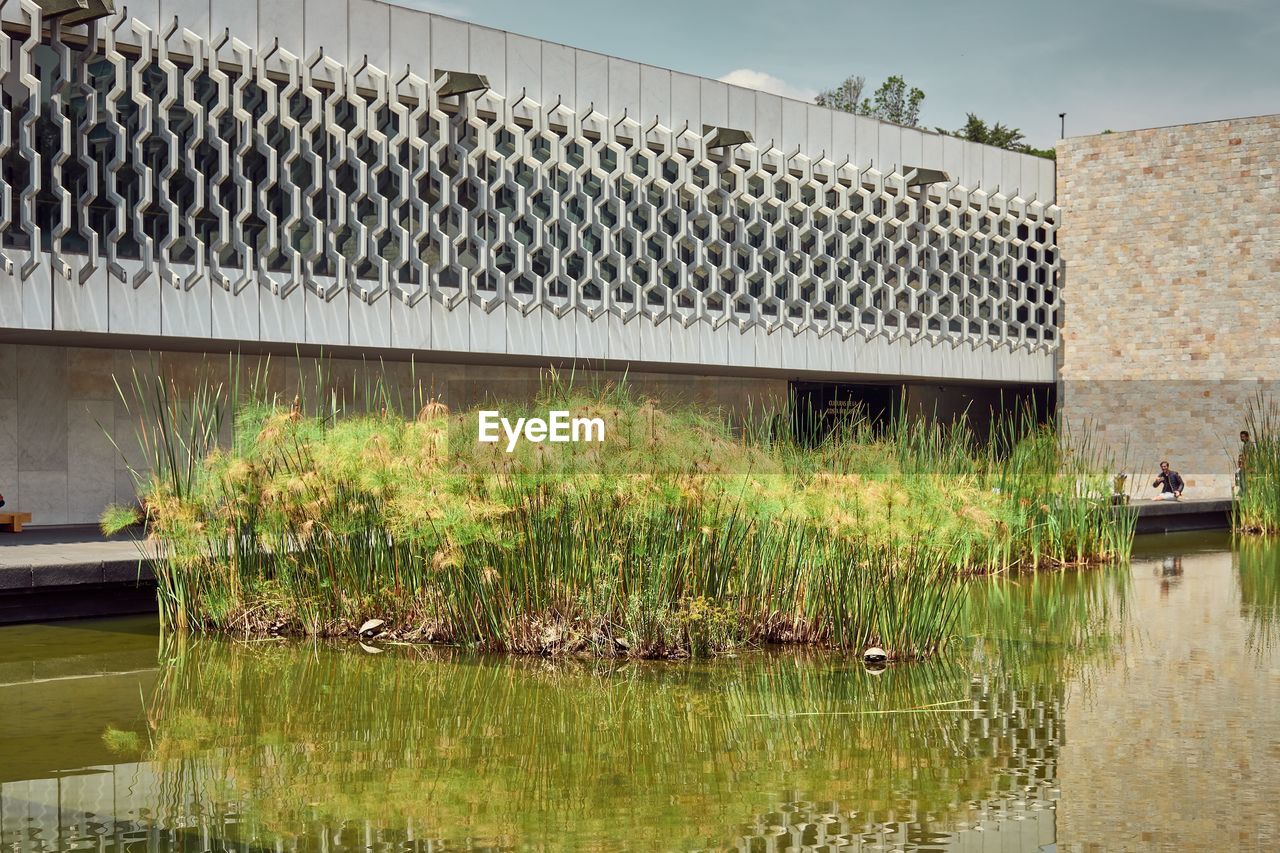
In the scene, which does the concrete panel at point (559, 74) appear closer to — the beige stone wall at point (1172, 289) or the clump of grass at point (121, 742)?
the beige stone wall at point (1172, 289)

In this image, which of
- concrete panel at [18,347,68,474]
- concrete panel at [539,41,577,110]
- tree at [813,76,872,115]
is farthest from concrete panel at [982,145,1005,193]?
tree at [813,76,872,115]

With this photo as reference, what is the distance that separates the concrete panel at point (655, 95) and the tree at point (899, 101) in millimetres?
32553

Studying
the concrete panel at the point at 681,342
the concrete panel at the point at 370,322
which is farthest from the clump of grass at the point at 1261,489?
the concrete panel at the point at 370,322

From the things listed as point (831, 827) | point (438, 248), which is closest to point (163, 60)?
point (438, 248)

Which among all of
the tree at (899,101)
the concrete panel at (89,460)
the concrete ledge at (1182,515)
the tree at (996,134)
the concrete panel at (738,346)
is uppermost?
the tree at (899,101)

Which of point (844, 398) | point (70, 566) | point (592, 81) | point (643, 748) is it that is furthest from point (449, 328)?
point (643, 748)

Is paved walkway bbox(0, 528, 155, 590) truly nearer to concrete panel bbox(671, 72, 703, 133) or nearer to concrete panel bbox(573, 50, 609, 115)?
concrete panel bbox(573, 50, 609, 115)

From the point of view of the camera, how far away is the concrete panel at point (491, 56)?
16359 mm

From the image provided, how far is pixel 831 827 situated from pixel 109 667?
4379 millimetres

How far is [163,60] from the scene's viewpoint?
43.5 feet

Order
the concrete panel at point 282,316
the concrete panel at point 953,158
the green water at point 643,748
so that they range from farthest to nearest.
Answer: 1. the concrete panel at point 953,158
2. the concrete panel at point 282,316
3. the green water at point 643,748

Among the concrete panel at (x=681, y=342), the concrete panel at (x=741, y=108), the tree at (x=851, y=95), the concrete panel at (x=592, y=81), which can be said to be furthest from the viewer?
the tree at (x=851, y=95)

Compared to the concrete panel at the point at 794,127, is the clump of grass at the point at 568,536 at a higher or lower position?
lower

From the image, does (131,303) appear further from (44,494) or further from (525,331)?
(525,331)
